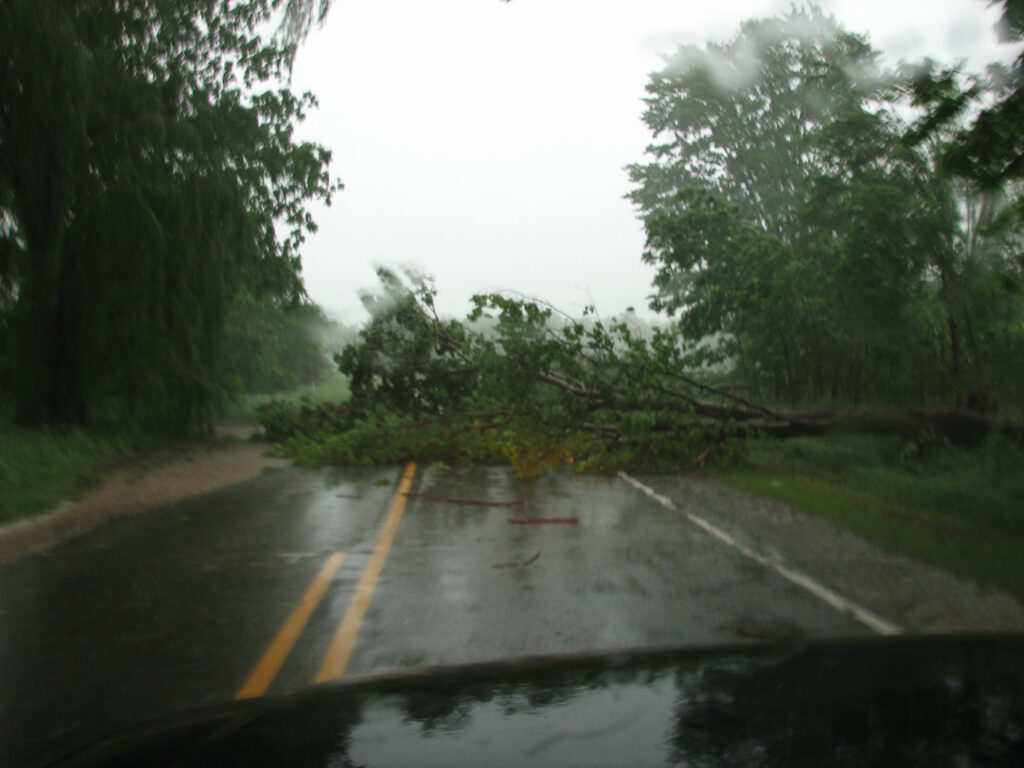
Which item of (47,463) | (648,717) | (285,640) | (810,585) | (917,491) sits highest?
(648,717)

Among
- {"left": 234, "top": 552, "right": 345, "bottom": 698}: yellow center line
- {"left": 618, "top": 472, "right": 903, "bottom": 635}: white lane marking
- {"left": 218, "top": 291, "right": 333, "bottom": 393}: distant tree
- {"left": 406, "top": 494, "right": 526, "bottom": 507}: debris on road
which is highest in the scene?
{"left": 218, "top": 291, "right": 333, "bottom": 393}: distant tree

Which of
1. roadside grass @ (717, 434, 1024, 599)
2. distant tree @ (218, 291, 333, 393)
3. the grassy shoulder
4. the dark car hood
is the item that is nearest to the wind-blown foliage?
roadside grass @ (717, 434, 1024, 599)

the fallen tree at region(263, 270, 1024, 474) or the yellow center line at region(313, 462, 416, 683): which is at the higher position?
the fallen tree at region(263, 270, 1024, 474)

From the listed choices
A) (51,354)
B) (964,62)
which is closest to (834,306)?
(964,62)

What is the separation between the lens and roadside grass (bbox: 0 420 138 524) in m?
10.2

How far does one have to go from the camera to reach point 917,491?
11438 mm

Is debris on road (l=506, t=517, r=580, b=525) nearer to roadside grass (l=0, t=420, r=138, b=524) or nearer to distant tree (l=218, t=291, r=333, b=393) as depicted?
roadside grass (l=0, t=420, r=138, b=524)

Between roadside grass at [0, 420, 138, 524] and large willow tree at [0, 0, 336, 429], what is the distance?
38.4 inches

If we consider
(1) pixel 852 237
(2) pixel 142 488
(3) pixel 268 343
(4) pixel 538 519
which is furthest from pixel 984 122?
(3) pixel 268 343

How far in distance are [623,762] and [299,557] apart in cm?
613

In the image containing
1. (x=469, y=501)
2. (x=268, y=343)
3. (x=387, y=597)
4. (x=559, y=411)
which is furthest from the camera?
(x=268, y=343)

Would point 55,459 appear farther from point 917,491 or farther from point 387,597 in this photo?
point 917,491

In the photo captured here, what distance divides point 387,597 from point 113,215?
38.2ft

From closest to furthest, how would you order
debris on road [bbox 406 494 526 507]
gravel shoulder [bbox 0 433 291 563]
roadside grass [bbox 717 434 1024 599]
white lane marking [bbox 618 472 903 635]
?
white lane marking [bbox 618 472 903 635] → roadside grass [bbox 717 434 1024 599] → gravel shoulder [bbox 0 433 291 563] → debris on road [bbox 406 494 526 507]
